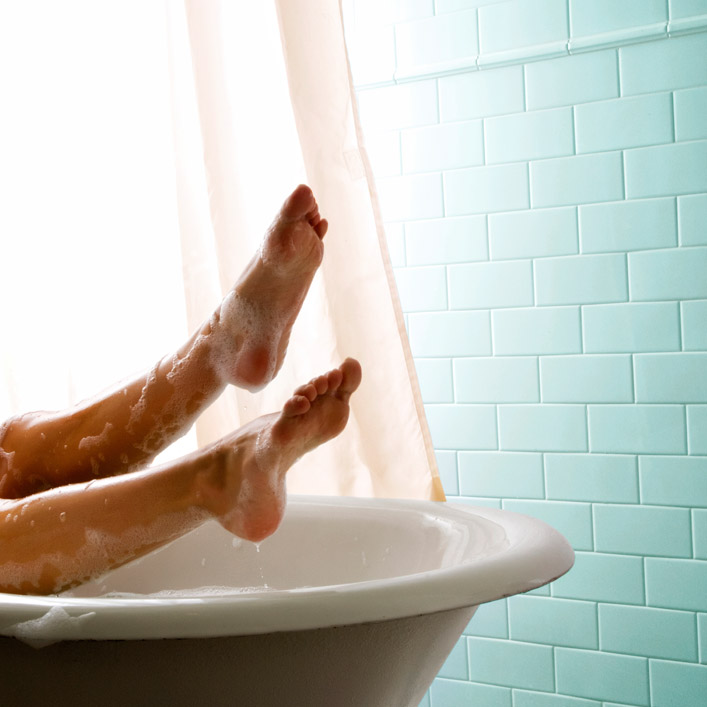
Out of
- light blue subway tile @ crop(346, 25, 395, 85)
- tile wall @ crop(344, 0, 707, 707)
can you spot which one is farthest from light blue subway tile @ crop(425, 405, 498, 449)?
light blue subway tile @ crop(346, 25, 395, 85)

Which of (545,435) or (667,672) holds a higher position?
(545,435)

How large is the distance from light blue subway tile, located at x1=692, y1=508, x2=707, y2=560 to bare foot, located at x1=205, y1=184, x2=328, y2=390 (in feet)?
3.88

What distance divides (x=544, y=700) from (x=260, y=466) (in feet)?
4.68

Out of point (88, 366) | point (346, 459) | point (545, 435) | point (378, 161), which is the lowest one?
point (545, 435)

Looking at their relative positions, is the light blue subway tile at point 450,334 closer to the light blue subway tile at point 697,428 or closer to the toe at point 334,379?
the light blue subway tile at point 697,428

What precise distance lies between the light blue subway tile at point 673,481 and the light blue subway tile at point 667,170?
545mm

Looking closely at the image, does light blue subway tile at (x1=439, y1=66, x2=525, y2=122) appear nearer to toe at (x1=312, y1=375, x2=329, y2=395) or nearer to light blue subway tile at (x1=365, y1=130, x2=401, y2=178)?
light blue subway tile at (x1=365, y1=130, x2=401, y2=178)

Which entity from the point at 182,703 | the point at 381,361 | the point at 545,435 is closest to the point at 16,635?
the point at 182,703

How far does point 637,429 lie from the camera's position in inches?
70.2

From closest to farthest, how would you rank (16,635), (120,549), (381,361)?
1. (16,635)
2. (120,549)
3. (381,361)

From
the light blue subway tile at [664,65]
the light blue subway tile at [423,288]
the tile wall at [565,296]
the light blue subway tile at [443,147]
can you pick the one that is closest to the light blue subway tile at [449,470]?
the tile wall at [565,296]

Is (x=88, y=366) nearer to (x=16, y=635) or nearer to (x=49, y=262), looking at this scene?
(x=49, y=262)

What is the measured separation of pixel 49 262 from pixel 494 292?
0.92m

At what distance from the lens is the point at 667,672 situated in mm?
1762
